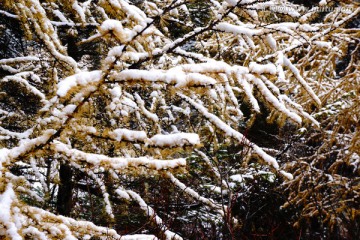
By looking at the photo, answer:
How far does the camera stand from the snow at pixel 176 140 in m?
1.02

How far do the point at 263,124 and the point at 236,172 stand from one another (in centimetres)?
531

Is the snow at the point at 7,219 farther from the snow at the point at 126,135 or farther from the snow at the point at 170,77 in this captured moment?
the snow at the point at 170,77

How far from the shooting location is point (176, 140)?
1.03 m

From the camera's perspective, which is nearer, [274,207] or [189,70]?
[189,70]

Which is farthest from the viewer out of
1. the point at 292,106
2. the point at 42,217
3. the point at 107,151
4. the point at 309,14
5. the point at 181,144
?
the point at 107,151

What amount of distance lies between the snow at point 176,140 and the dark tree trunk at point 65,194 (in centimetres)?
313

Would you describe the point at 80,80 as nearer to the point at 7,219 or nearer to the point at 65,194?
the point at 7,219

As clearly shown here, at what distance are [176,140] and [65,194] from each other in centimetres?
339

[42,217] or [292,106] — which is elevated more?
[292,106]

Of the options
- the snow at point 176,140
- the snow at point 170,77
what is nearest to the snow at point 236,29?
the snow at point 170,77

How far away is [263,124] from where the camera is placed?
1155 centimetres

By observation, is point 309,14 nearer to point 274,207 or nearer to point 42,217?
point 42,217

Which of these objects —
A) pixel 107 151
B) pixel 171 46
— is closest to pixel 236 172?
pixel 107 151

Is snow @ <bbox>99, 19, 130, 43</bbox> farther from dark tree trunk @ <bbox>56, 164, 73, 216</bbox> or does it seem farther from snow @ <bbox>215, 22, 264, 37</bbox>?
dark tree trunk @ <bbox>56, 164, 73, 216</bbox>
